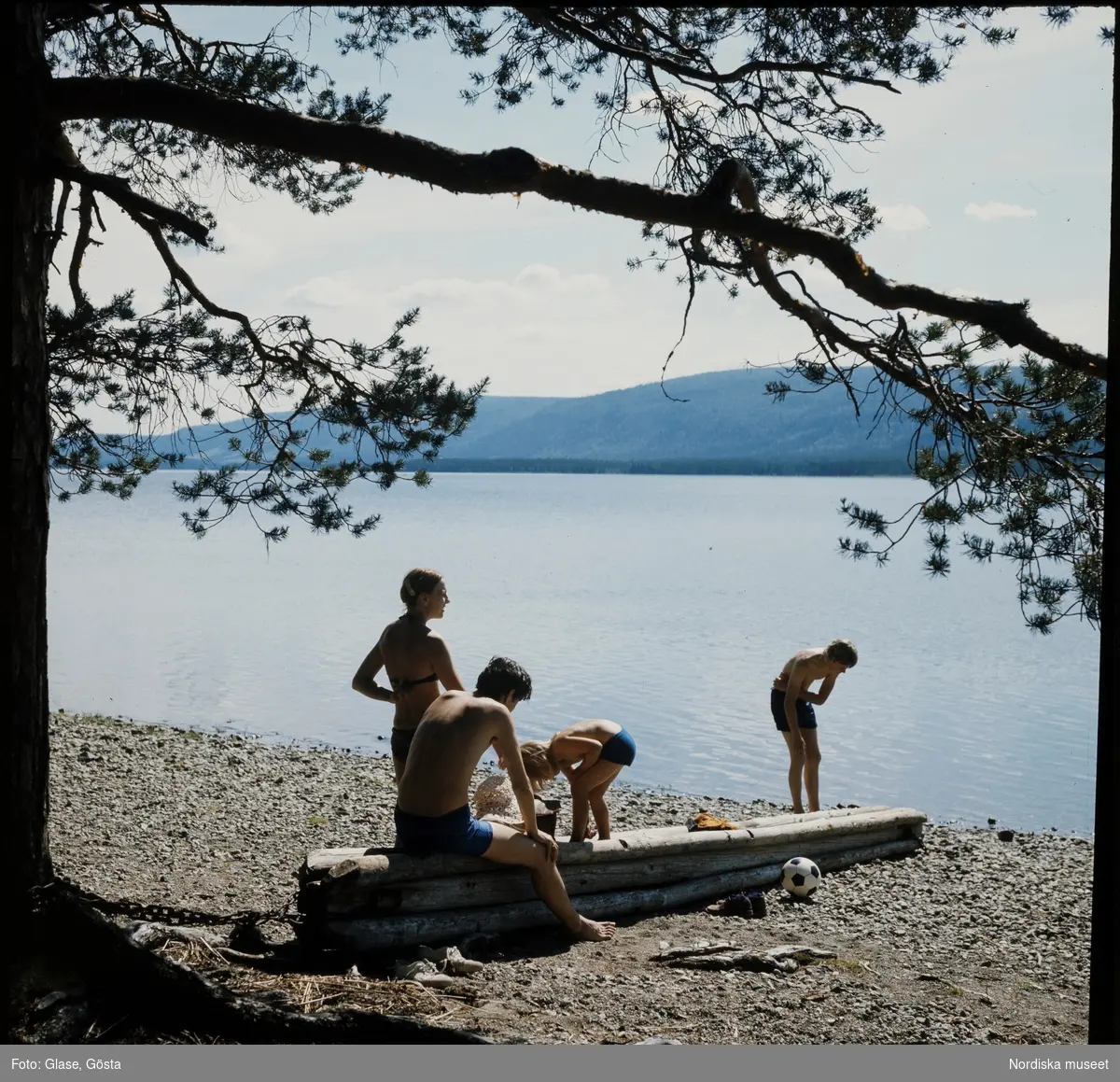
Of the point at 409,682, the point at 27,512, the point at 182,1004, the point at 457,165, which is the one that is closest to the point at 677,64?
the point at 457,165

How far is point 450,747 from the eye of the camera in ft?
18.2

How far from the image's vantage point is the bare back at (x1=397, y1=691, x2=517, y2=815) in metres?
5.55

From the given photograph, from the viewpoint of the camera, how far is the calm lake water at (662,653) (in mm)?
15617

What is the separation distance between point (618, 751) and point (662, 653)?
1861 centimetres

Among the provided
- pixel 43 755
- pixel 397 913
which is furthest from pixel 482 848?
pixel 43 755

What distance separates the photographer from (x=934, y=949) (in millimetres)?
6539

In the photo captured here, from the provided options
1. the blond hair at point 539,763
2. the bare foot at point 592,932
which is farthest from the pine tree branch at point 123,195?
the bare foot at point 592,932

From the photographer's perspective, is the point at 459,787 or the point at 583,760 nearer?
the point at 459,787

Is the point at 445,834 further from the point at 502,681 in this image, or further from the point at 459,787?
the point at 502,681

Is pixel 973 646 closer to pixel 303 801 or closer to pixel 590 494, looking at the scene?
pixel 303 801

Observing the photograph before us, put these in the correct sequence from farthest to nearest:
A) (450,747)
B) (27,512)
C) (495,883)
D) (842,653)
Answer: (842,653) < (495,883) < (450,747) < (27,512)

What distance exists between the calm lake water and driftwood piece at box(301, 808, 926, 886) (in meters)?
4.63

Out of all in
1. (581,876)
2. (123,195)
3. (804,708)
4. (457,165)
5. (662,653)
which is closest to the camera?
(457,165)

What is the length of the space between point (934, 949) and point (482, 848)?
8.81 ft
